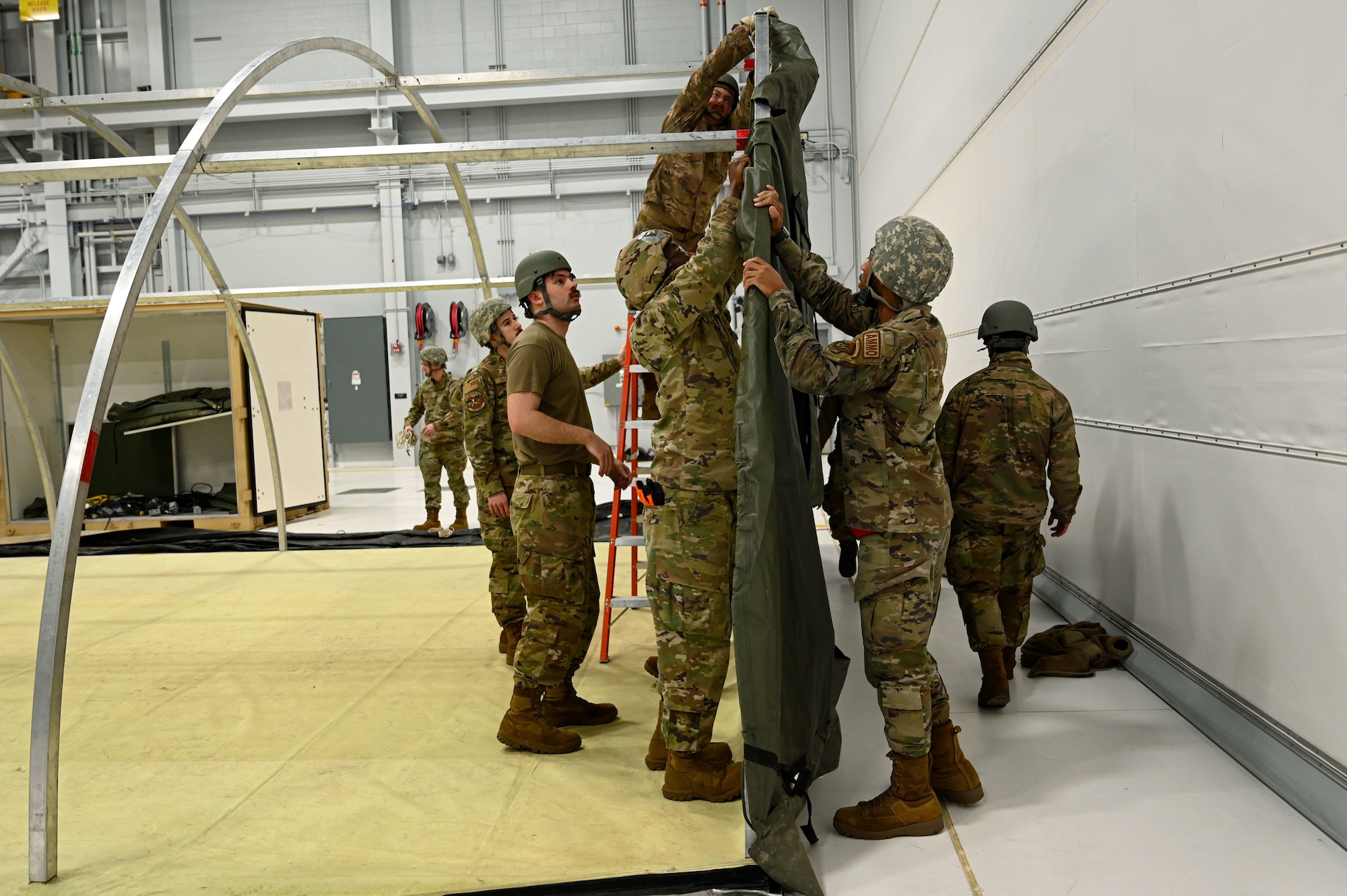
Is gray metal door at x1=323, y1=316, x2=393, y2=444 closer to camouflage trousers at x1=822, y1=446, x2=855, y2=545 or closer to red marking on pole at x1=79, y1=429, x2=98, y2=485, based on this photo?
camouflage trousers at x1=822, y1=446, x2=855, y2=545

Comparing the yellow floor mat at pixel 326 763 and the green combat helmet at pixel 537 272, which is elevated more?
the green combat helmet at pixel 537 272

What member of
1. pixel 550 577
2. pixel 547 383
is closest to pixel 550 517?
pixel 550 577

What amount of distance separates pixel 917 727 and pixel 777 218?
60.7 inches

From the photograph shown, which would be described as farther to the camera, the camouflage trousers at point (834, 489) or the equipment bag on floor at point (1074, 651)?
the equipment bag on floor at point (1074, 651)

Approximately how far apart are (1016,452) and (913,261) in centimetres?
126

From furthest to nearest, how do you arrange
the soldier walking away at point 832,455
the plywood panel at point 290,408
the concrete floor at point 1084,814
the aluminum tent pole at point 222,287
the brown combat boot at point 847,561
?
1. the plywood panel at point 290,408
2. the brown combat boot at point 847,561
3. the aluminum tent pole at point 222,287
4. the soldier walking away at point 832,455
5. the concrete floor at point 1084,814

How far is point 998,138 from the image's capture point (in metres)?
5.15

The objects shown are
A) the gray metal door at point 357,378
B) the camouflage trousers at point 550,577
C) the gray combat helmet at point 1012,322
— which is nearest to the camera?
the camouflage trousers at point 550,577

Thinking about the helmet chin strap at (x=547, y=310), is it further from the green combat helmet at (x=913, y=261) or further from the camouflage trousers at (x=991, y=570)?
the camouflage trousers at (x=991, y=570)

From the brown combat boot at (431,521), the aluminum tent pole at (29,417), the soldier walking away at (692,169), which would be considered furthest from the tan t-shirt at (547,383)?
the aluminum tent pole at (29,417)

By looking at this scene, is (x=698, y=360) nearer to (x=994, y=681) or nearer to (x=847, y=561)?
(x=994, y=681)

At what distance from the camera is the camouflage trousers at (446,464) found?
7910mm

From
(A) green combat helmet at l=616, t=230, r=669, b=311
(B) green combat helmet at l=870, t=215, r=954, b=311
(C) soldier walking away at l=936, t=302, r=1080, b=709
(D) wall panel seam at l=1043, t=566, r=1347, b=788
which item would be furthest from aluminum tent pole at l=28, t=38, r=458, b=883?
(D) wall panel seam at l=1043, t=566, r=1347, b=788

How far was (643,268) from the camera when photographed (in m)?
2.73
